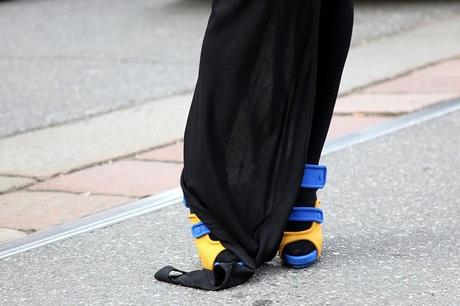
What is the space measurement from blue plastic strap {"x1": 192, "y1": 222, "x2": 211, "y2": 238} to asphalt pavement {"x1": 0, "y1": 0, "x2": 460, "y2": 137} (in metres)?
2.68

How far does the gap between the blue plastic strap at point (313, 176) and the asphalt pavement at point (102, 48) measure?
110 inches

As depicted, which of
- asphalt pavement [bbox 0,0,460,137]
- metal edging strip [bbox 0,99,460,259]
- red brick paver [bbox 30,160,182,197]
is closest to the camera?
metal edging strip [bbox 0,99,460,259]

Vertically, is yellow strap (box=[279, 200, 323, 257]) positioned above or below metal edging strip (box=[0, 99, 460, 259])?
above

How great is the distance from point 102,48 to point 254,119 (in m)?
5.13

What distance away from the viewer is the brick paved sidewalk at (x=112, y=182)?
4332 mm

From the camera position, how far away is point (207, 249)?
3.29 metres

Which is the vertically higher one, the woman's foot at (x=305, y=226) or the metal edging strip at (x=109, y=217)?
the woman's foot at (x=305, y=226)

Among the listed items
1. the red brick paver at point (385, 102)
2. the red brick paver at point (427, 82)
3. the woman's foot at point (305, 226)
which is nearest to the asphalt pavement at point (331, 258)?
the woman's foot at point (305, 226)

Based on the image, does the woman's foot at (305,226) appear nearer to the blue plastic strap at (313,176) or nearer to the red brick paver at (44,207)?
the blue plastic strap at (313,176)

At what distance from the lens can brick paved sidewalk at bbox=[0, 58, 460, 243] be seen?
4332 millimetres

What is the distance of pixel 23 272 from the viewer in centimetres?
360

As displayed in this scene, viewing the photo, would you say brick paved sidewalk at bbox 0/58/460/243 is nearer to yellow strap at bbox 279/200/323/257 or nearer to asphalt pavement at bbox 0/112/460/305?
asphalt pavement at bbox 0/112/460/305

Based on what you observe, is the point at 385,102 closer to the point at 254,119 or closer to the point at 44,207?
the point at 44,207

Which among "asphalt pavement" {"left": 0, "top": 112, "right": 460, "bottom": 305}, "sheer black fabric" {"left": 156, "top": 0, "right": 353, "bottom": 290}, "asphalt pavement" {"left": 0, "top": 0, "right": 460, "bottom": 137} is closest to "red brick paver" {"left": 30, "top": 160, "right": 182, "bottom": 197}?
"asphalt pavement" {"left": 0, "top": 112, "right": 460, "bottom": 305}
